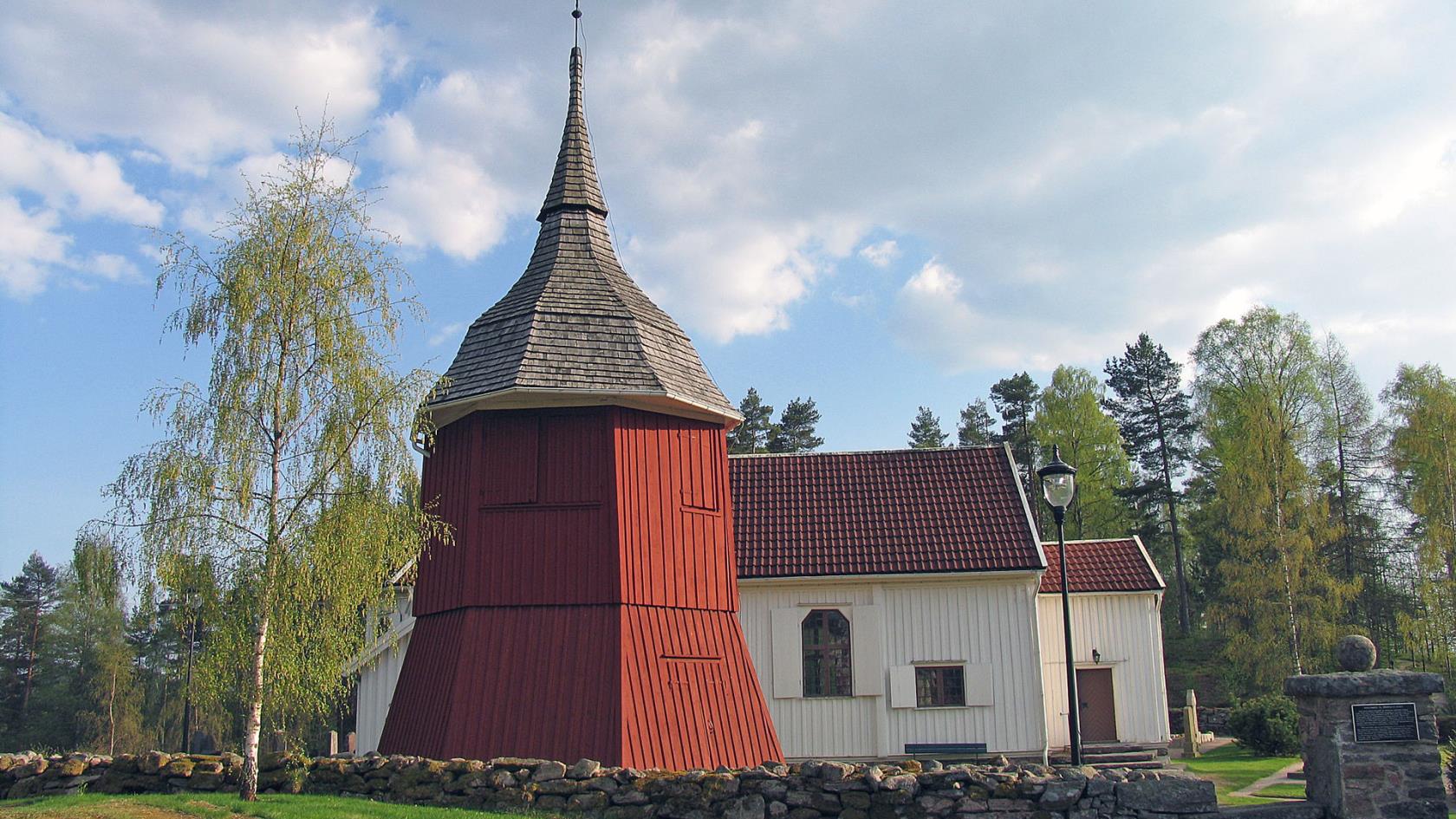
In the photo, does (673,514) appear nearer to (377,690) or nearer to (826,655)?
(826,655)

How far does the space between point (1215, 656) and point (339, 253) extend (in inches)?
1586

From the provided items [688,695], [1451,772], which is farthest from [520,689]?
[1451,772]

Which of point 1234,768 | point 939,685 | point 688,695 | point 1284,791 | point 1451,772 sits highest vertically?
point 688,695

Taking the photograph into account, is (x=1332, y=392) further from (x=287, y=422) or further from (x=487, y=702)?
(x=287, y=422)

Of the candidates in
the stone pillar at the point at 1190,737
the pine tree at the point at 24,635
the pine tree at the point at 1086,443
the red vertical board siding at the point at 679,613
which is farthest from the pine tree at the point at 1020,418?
the pine tree at the point at 24,635

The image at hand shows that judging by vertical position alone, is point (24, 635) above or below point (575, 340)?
below

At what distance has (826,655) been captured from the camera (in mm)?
19844

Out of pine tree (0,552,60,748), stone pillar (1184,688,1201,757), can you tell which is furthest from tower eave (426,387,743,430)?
pine tree (0,552,60,748)

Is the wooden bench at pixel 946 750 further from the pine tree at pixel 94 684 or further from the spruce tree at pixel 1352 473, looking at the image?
the pine tree at pixel 94 684

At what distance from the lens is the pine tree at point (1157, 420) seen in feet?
153

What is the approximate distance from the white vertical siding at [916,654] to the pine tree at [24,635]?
4114cm

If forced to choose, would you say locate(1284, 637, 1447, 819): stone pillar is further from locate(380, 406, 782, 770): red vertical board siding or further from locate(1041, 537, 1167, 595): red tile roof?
locate(1041, 537, 1167, 595): red tile roof

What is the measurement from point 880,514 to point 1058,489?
→ 24.9 feet

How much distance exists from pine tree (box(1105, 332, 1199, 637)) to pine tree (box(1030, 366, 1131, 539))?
2049 millimetres
